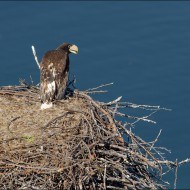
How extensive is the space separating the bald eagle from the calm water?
22572 millimetres

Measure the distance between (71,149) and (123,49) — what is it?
104ft

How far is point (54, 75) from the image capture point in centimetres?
1523

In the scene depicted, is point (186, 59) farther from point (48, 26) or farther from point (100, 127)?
point (100, 127)

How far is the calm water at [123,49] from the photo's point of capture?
40500 mm

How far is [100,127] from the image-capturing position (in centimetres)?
1383

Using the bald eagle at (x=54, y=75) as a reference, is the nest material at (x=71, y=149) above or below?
below

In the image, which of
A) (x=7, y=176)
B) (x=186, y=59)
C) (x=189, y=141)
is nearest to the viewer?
(x=7, y=176)

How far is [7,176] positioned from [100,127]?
181cm

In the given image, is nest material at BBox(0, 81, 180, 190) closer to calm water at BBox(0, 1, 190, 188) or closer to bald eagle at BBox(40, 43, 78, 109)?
bald eagle at BBox(40, 43, 78, 109)

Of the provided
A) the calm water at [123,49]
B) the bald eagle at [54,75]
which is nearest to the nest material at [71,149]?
the bald eagle at [54,75]

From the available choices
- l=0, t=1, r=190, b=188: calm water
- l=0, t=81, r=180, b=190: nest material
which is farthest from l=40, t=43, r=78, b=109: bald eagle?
l=0, t=1, r=190, b=188: calm water

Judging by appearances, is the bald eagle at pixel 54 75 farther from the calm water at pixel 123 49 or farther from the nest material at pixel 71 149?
the calm water at pixel 123 49

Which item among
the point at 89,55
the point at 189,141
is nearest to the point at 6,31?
the point at 89,55

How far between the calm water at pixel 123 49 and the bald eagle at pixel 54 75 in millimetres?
22572
